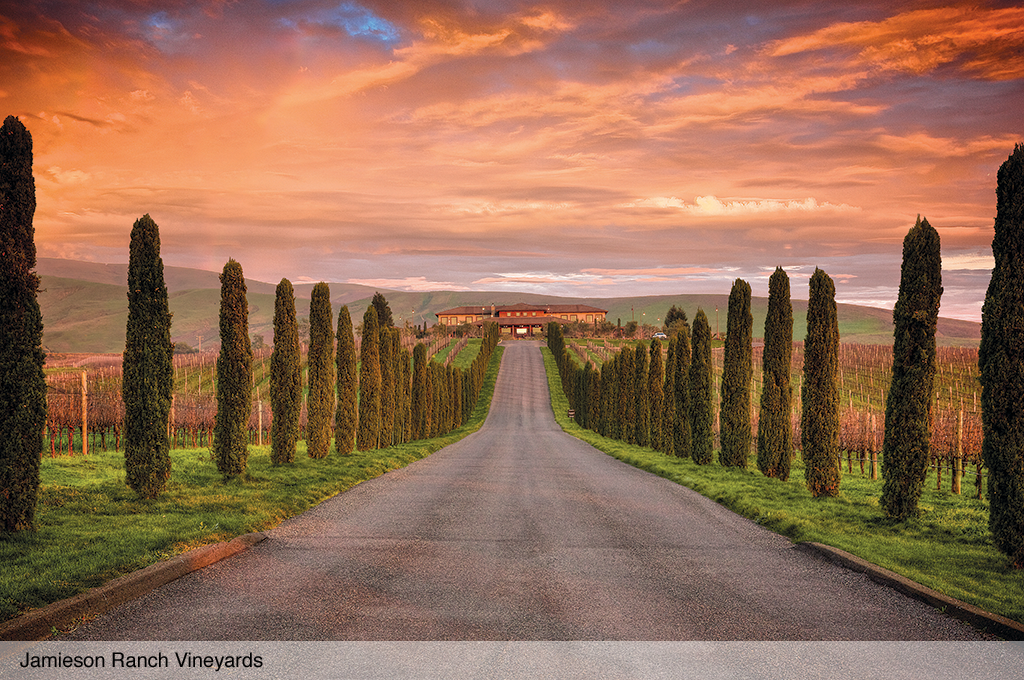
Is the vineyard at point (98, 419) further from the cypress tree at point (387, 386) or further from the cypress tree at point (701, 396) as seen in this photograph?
the cypress tree at point (701, 396)

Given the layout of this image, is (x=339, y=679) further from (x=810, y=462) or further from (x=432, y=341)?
(x=432, y=341)

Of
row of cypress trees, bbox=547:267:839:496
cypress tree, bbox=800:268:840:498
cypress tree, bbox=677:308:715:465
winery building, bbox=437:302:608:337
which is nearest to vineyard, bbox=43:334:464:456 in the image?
cypress tree, bbox=677:308:715:465

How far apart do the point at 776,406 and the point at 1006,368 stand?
9911 millimetres

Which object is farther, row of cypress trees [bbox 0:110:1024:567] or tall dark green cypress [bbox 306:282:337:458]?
tall dark green cypress [bbox 306:282:337:458]

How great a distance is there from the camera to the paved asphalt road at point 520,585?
19.6ft

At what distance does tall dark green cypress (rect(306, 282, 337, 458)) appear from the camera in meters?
20.9

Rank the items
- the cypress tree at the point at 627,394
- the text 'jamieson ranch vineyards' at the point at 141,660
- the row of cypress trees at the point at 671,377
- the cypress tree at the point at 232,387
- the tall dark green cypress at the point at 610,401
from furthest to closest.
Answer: the tall dark green cypress at the point at 610,401 < the cypress tree at the point at 627,394 < the cypress tree at the point at 232,387 < the row of cypress trees at the point at 671,377 < the text 'jamieson ranch vineyards' at the point at 141,660

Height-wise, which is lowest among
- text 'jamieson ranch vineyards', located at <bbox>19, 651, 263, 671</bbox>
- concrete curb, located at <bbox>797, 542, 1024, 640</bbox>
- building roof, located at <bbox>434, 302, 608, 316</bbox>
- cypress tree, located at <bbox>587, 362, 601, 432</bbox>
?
cypress tree, located at <bbox>587, 362, 601, 432</bbox>

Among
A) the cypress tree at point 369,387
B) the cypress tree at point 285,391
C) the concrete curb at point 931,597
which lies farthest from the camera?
the cypress tree at point 369,387

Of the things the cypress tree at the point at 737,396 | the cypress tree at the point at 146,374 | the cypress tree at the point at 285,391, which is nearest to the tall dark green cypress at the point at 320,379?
the cypress tree at the point at 285,391

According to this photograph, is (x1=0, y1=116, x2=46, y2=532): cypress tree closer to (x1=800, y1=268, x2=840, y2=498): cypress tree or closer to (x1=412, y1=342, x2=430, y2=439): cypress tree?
(x1=800, y1=268, x2=840, y2=498): cypress tree

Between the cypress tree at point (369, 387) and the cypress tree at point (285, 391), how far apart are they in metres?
6.63

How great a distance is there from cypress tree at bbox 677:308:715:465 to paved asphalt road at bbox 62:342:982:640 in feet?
33.0

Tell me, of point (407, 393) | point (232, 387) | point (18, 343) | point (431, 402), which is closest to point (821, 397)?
point (232, 387)
